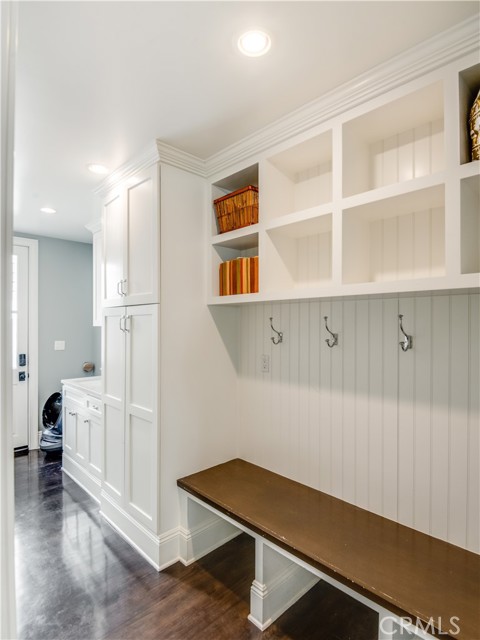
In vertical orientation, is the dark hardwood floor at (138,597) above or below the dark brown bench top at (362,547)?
below

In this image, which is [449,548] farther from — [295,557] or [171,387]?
[171,387]

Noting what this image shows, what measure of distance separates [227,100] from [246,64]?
0.25 meters

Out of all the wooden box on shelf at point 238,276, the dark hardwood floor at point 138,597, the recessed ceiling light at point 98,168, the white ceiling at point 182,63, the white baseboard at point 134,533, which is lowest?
the dark hardwood floor at point 138,597

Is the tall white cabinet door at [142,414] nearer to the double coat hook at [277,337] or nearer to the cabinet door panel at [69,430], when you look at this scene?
the double coat hook at [277,337]

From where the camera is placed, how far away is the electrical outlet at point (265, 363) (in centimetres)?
226

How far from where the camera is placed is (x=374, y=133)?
5.32 feet

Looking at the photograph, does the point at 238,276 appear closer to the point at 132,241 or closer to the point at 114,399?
the point at 132,241

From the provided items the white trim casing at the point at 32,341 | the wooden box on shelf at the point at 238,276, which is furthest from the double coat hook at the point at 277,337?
the white trim casing at the point at 32,341

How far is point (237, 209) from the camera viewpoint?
2.08 meters

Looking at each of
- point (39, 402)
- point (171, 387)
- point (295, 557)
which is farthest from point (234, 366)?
point (39, 402)

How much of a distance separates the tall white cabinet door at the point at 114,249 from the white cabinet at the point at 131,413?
0.38ft

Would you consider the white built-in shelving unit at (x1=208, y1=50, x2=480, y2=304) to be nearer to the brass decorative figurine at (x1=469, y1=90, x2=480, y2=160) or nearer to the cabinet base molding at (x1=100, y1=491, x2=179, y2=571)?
the brass decorative figurine at (x1=469, y1=90, x2=480, y2=160)

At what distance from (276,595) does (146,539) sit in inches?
33.4
